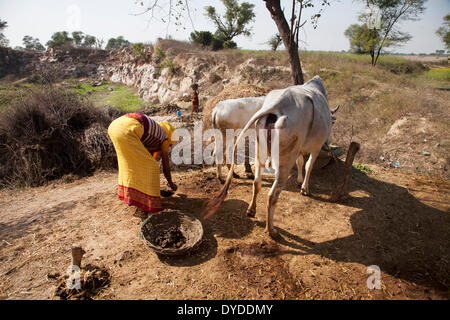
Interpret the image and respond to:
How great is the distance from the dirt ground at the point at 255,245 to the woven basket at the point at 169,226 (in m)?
0.16

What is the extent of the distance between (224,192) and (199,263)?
943 mm

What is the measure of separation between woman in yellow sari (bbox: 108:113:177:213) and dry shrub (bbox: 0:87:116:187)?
3.00 metres

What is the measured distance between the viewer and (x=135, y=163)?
328cm

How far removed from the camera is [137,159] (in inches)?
128

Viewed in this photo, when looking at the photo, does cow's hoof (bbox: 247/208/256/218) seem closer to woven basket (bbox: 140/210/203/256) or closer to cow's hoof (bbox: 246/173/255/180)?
woven basket (bbox: 140/210/203/256)

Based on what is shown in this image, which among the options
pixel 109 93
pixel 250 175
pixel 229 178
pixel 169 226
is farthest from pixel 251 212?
pixel 109 93

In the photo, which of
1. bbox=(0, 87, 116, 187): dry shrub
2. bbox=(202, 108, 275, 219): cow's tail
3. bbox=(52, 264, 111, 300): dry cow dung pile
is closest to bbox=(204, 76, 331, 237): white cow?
bbox=(202, 108, 275, 219): cow's tail

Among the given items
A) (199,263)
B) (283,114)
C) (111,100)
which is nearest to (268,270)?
(199,263)

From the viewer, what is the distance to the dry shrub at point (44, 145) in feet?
18.3

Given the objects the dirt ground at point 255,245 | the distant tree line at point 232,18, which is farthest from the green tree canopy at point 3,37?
the dirt ground at point 255,245

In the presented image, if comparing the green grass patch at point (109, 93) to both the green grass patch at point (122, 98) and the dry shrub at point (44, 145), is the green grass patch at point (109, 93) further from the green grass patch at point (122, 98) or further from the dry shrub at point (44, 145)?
the dry shrub at point (44, 145)

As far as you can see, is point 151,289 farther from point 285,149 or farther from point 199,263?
point 285,149

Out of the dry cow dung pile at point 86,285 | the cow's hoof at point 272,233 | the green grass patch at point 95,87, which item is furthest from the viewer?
the green grass patch at point 95,87

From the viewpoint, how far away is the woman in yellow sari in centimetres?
317
